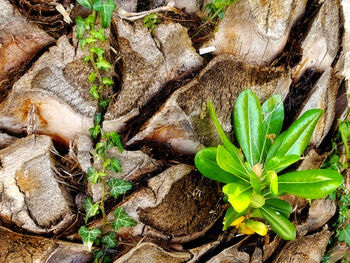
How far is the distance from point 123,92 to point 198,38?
0.39 metres

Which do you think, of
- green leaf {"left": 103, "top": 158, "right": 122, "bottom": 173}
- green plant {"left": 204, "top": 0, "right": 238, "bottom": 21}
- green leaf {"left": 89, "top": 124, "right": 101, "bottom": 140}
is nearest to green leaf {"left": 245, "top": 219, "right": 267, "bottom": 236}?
A: green leaf {"left": 103, "top": 158, "right": 122, "bottom": 173}

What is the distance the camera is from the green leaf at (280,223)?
1.52 meters

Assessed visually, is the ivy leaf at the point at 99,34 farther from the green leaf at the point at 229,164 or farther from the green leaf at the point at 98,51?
Result: the green leaf at the point at 229,164

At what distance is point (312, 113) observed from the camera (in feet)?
4.98

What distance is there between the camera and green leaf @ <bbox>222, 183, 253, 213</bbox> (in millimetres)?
1338

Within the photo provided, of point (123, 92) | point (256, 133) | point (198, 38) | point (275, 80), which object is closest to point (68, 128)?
point (123, 92)

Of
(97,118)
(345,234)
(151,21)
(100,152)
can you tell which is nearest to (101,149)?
(100,152)

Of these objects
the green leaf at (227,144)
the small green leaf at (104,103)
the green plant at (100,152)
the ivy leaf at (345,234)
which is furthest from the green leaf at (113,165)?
the ivy leaf at (345,234)

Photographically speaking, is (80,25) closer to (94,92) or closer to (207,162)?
(94,92)

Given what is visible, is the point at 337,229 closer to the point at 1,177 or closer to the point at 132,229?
the point at 132,229

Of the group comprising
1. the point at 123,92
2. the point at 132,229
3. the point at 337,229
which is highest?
the point at 123,92

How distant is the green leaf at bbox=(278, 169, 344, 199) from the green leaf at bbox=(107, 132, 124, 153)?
682 millimetres

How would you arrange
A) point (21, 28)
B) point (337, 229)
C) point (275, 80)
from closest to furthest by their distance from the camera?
point (21, 28)
point (275, 80)
point (337, 229)

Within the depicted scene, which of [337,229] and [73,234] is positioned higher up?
[73,234]
